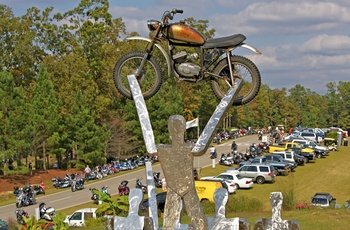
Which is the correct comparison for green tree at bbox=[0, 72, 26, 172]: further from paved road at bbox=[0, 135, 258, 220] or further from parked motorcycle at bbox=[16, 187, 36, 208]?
parked motorcycle at bbox=[16, 187, 36, 208]

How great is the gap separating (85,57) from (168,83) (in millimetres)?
7729

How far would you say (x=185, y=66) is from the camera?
10992 mm

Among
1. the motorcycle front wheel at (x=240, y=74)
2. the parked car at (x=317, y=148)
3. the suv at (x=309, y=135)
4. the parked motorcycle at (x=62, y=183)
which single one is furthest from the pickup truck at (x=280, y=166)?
the motorcycle front wheel at (x=240, y=74)

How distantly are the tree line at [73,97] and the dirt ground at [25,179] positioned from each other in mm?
1098

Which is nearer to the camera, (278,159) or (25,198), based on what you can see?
(25,198)

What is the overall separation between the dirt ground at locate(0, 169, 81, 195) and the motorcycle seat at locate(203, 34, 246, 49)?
2795cm

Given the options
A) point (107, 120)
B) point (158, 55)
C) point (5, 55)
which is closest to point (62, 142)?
point (107, 120)

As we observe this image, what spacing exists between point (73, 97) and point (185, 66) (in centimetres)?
3641

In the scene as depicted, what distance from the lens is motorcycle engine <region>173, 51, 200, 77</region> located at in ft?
36.0

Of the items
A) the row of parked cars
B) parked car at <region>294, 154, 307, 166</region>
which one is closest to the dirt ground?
the row of parked cars

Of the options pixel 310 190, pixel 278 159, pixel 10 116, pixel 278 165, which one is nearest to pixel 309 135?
pixel 278 159

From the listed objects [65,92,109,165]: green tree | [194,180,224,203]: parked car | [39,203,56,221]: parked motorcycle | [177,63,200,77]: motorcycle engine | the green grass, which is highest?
[177,63,200,77]: motorcycle engine

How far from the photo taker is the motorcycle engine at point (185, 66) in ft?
36.0

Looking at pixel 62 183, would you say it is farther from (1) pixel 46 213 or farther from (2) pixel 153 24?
(2) pixel 153 24
